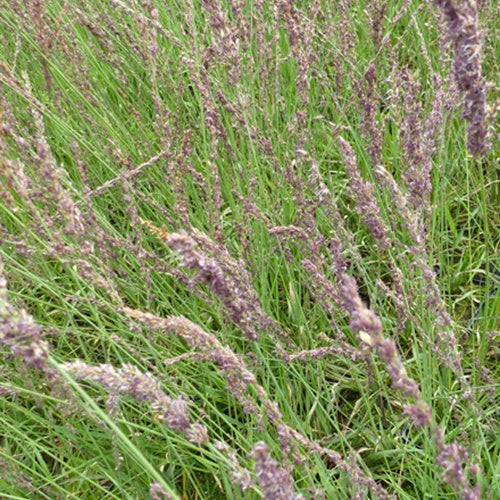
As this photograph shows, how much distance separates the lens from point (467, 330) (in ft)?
6.68

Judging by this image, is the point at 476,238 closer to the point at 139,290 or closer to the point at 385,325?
the point at 385,325

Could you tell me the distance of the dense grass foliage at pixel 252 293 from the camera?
3.55 ft

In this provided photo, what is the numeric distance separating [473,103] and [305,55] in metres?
0.98

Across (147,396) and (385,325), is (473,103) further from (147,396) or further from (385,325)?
(385,325)

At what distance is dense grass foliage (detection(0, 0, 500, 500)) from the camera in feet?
3.55

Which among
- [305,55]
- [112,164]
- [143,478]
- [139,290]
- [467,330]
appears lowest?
[467,330]

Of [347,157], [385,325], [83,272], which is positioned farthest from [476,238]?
[83,272]

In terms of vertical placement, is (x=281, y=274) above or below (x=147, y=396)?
below

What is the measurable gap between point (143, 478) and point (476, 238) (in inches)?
57.1

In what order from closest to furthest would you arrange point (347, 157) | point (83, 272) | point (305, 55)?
point (83, 272) < point (347, 157) < point (305, 55)

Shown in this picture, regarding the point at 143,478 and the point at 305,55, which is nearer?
the point at 143,478

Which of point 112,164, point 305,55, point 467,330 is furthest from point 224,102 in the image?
point 467,330

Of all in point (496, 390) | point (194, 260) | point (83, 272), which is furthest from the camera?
point (496, 390)

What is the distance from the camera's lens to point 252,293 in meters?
1.45
